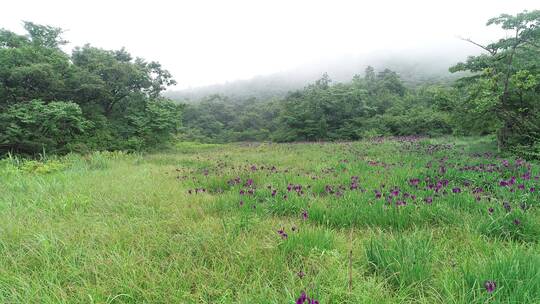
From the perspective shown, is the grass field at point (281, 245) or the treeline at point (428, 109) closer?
the grass field at point (281, 245)

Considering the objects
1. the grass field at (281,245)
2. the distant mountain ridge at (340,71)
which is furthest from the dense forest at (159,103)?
the distant mountain ridge at (340,71)

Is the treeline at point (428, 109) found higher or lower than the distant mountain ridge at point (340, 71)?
lower

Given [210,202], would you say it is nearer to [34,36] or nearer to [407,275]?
[407,275]

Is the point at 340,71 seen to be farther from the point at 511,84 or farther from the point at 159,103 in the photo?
the point at 511,84

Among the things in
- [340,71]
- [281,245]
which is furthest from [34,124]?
[340,71]

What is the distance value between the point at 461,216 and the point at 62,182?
6924 mm

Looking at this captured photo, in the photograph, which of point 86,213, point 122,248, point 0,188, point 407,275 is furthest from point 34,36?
point 407,275

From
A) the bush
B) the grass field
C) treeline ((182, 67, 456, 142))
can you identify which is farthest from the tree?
the bush

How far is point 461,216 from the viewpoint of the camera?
2.70m

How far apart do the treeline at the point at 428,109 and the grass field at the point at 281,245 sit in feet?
17.6

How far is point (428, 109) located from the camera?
2756 centimetres

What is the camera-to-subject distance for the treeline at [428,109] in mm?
7406

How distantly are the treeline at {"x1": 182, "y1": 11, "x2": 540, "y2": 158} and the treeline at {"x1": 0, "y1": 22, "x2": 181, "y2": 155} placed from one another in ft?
58.3

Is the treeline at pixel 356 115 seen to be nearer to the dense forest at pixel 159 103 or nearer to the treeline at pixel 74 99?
the dense forest at pixel 159 103
